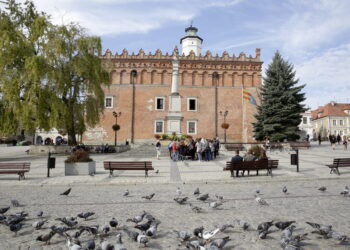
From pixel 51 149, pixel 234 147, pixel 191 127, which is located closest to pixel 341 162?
pixel 234 147

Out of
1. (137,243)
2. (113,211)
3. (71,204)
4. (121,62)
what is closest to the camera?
(137,243)

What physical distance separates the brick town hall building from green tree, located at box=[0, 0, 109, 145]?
1226cm

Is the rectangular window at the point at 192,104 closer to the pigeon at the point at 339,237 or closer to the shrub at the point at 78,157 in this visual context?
the shrub at the point at 78,157

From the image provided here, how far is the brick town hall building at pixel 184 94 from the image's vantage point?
34.4m

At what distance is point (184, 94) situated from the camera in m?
35.1

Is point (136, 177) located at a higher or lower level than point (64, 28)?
lower

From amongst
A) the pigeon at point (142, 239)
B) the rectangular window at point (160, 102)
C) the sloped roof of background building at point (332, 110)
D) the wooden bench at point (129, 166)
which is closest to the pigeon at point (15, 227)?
the pigeon at point (142, 239)

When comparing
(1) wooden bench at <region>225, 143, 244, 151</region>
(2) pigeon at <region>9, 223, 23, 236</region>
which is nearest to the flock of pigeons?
(2) pigeon at <region>9, 223, 23, 236</region>

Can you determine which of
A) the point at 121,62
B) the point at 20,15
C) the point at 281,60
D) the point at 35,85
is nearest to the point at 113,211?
the point at 35,85

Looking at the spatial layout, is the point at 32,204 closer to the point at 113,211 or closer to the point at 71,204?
the point at 71,204

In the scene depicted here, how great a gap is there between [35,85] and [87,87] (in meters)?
3.85

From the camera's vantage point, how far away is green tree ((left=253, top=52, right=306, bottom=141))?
88.6 ft

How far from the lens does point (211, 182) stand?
923 centimetres

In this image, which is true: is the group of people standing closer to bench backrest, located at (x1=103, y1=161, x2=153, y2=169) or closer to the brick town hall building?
bench backrest, located at (x1=103, y1=161, x2=153, y2=169)
